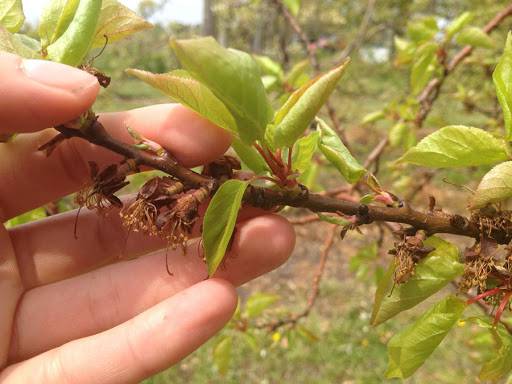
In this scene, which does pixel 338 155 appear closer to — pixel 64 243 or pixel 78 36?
pixel 78 36

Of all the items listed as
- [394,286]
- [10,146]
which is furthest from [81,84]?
[394,286]

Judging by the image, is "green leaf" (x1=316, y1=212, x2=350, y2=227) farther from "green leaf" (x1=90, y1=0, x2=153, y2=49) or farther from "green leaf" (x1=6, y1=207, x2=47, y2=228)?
"green leaf" (x1=6, y1=207, x2=47, y2=228)

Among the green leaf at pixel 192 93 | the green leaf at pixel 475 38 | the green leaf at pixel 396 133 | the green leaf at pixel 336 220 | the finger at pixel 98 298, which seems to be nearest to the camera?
the green leaf at pixel 192 93

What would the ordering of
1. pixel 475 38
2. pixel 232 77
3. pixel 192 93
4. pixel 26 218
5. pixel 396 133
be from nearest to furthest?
pixel 232 77 → pixel 192 93 → pixel 26 218 → pixel 475 38 → pixel 396 133

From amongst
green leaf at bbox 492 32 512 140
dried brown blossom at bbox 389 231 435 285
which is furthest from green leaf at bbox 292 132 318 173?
green leaf at bbox 492 32 512 140

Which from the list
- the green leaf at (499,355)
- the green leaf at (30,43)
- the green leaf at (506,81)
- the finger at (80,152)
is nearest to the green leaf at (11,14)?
the green leaf at (30,43)

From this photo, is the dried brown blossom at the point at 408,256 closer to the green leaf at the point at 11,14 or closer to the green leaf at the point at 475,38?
the green leaf at the point at 11,14

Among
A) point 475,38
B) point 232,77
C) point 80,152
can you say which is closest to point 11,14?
point 80,152
